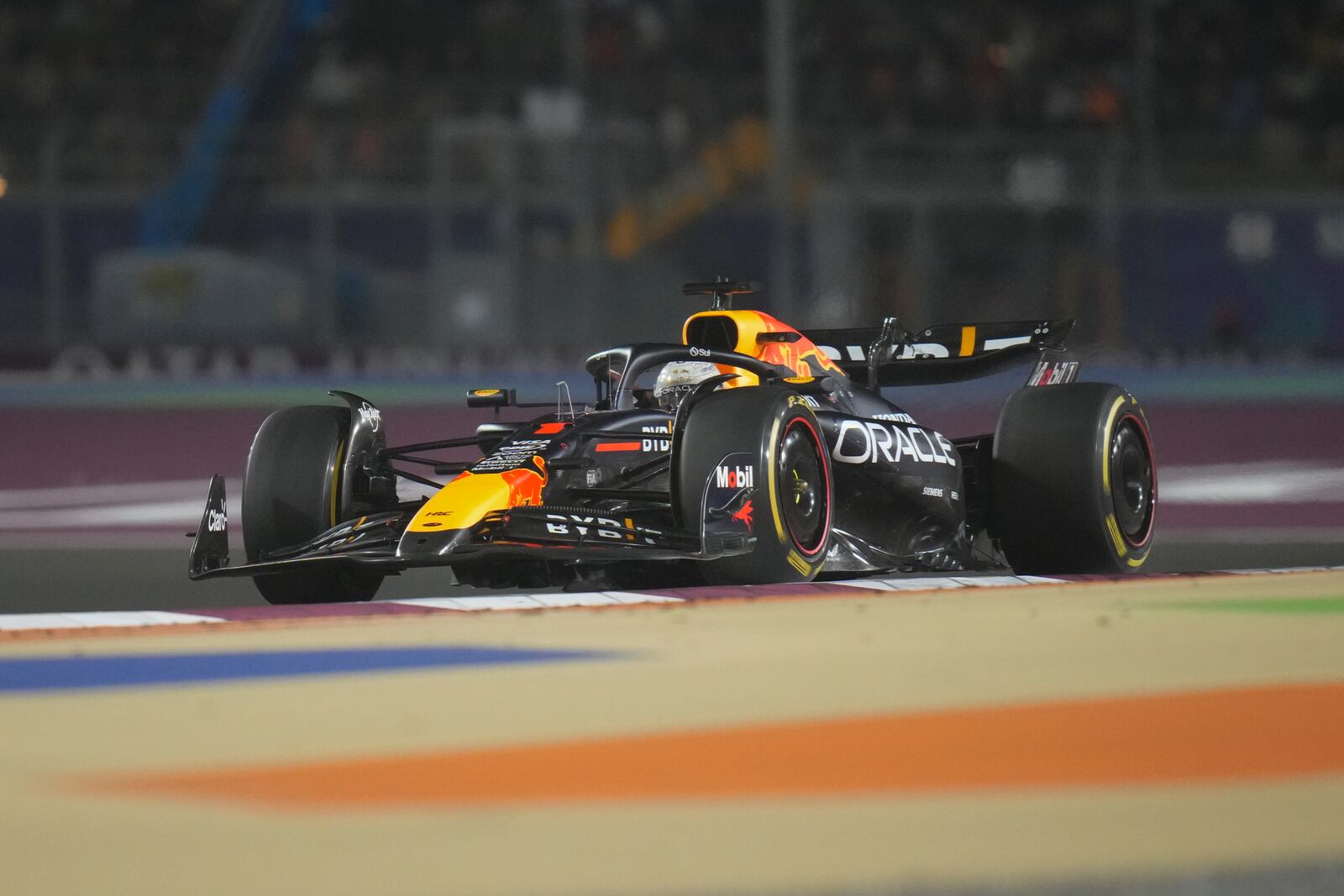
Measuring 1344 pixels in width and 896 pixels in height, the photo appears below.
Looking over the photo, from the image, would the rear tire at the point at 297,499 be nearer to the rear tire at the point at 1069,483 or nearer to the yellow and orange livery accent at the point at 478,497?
the yellow and orange livery accent at the point at 478,497

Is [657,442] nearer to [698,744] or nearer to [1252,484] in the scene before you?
[698,744]

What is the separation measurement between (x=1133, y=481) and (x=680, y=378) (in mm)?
1805

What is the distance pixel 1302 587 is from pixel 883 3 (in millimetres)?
24770

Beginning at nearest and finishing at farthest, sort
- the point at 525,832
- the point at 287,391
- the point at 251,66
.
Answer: the point at 525,832 → the point at 287,391 → the point at 251,66

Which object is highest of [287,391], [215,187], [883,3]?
[883,3]

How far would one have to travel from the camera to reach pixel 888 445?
777 centimetres

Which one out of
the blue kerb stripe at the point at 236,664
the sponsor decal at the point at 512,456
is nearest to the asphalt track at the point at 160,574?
the sponsor decal at the point at 512,456

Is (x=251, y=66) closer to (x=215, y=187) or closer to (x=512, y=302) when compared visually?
(x=215, y=187)

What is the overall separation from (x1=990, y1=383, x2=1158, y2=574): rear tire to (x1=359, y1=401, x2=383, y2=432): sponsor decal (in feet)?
7.49

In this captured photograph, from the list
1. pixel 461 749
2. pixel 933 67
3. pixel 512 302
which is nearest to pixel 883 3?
pixel 933 67

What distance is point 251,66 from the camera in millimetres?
27875

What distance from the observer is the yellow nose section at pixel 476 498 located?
680 cm

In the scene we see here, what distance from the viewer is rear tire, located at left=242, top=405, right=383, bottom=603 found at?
7598 mm

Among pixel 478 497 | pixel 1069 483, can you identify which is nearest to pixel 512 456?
pixel 478 497
